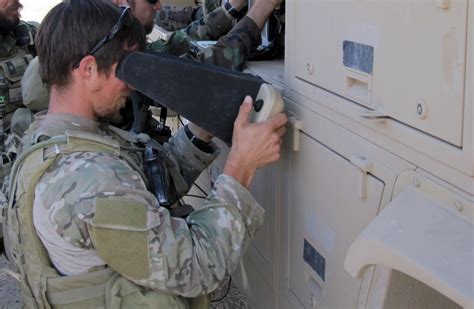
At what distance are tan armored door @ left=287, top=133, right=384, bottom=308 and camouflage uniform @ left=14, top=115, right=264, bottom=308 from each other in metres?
0.19

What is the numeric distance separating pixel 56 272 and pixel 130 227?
32 centimetres

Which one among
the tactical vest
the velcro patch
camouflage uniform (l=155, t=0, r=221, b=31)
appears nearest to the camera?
the velcro patch

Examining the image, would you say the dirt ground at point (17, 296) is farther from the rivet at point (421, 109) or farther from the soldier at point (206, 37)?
the rivet at point (421, 109)

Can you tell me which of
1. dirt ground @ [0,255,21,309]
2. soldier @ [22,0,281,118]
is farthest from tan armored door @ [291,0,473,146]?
dirt ground @ [0,255,21,309]

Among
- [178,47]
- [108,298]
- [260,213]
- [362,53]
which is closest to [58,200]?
[108,298]

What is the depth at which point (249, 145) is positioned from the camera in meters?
1.89

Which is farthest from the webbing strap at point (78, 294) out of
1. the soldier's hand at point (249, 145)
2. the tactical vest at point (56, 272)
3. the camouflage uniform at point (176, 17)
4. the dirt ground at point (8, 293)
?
the camouflage uniform at point (176, 17)

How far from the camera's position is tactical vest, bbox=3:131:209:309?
1.78 meters

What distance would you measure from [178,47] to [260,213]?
4.60 ft

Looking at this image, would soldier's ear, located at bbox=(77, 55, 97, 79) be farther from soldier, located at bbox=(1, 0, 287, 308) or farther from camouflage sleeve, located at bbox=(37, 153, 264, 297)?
camouflage sleeve, located at bbox=(37, 153, 264, 297)

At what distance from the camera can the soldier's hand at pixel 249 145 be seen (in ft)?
6.20

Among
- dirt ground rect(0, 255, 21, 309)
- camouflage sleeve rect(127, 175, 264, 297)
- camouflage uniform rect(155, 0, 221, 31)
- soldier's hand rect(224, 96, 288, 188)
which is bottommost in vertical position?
dirt ground rect(0, 255, 21, 309)

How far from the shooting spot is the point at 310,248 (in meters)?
1.99

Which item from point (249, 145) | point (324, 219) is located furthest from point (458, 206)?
point (249, 145)
